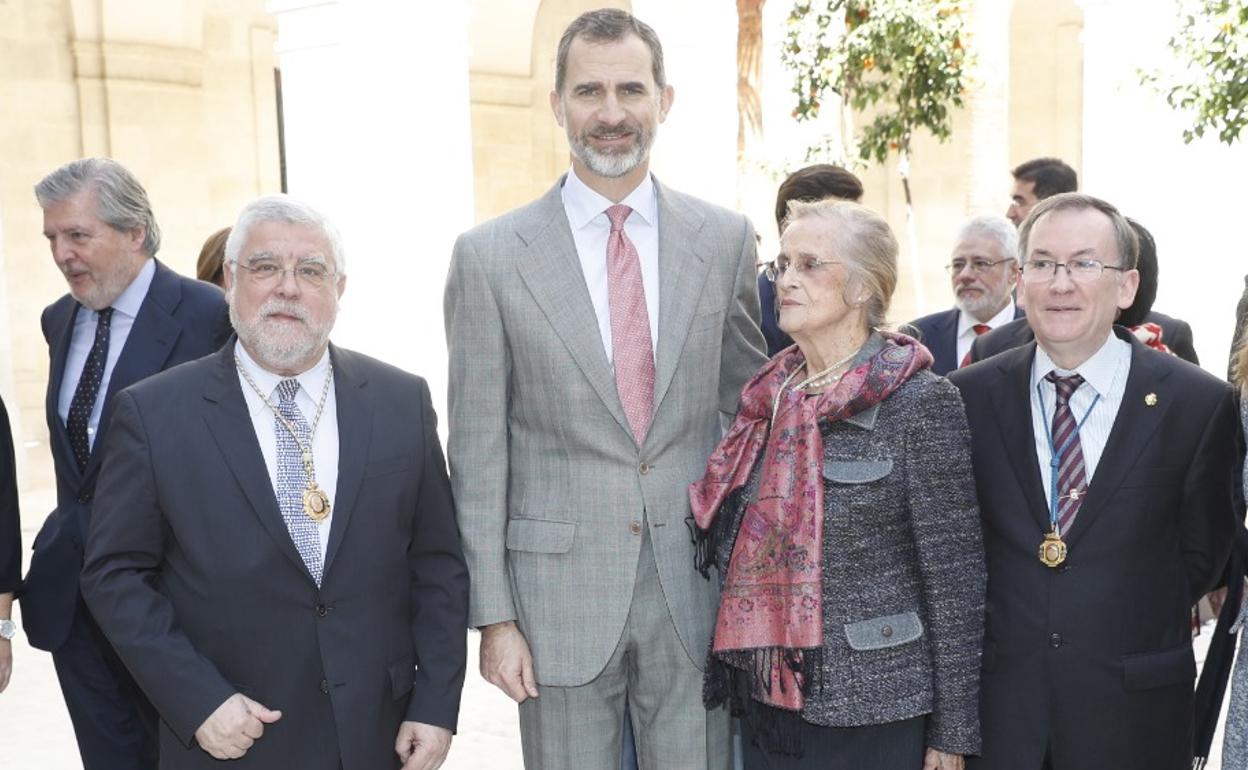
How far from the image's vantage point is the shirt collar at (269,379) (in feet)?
10.0

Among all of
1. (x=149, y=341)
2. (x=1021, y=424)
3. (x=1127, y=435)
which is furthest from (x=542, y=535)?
(x=149, y=341)

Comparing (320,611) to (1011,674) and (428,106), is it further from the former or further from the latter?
(428,106)

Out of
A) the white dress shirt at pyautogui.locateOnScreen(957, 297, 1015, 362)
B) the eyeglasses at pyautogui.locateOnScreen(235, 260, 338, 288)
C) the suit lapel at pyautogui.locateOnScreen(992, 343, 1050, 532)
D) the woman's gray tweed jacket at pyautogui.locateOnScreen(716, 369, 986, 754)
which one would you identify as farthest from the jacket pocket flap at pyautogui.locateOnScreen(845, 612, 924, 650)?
the white dress shirt at pyautogui.locateOnScreen(957, 297, 1015, 362)

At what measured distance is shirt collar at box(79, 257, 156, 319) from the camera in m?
4.06

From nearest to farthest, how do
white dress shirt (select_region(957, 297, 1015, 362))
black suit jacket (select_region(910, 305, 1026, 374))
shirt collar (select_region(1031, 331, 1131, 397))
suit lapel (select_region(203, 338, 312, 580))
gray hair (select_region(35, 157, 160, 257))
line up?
suit lapel (select_region(203, 338, 312, 580)) < shirt collar (select_region(1031, 331, 1131, 397)) < gray hair (select_region(35, 157, 160, 257)) < black suit jacket (select_region(910, 305, 1026, 374)) < white dress shirt (select_region(957, 297, 1015, 362))

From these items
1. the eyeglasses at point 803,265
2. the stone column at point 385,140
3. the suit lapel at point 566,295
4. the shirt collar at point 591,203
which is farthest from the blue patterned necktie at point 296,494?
the stone column at point 385,140

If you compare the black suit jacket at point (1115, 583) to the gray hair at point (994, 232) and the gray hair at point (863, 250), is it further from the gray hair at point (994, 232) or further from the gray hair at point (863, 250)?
the gray hair at point (994, 232)

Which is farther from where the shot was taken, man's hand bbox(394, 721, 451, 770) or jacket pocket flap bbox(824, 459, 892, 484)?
man's hand bbox(394, 721, 451, 770)

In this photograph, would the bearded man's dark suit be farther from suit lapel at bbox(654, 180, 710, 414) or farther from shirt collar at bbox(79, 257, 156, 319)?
suit lapel at bbox(654, 180, 710, 414)

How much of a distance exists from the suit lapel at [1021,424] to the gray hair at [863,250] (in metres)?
0.36

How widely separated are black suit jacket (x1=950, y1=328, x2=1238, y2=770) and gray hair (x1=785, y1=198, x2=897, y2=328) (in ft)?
1.45

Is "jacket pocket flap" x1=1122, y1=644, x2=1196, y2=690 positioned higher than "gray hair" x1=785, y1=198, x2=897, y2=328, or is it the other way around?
"gray hair" x1=785, y1=198, x2=897, y2=328

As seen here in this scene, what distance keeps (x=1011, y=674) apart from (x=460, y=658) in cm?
129

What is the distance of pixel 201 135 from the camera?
1462cm
